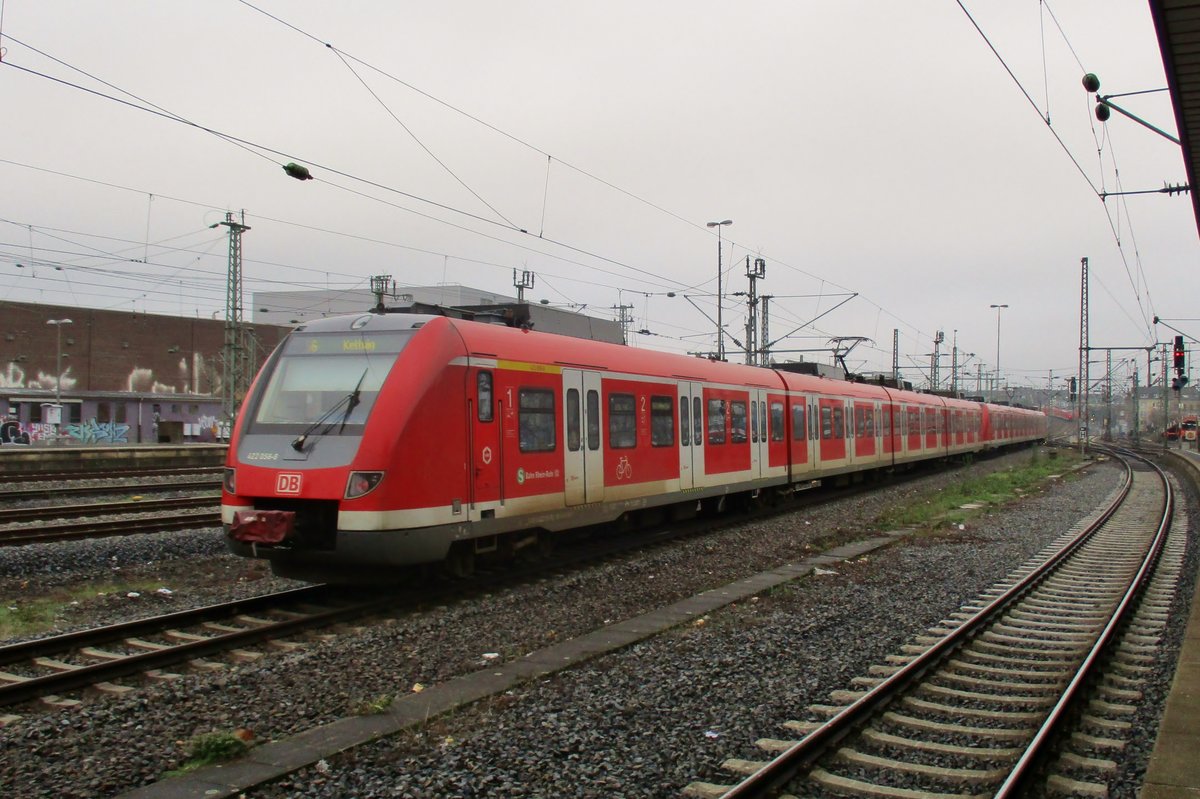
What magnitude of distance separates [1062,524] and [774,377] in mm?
6176

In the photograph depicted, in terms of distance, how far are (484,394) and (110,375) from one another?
→ 168ft

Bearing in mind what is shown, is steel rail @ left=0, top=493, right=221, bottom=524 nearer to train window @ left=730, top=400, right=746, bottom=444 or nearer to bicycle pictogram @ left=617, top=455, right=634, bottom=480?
bicycle pictogram @ left=617, top=455, right=634, bottom=480

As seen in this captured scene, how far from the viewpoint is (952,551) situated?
542 inches

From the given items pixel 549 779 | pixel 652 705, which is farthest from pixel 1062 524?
pixel 549 779

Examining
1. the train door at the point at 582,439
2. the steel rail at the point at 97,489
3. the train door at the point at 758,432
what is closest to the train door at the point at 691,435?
the train door at the point at 758,432

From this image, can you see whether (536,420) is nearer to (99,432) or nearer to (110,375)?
(99,432)

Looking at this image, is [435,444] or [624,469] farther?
[624,469]

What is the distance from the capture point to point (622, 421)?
1334cm

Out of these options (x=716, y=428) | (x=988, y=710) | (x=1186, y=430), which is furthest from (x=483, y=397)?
(x=1186, y=430)

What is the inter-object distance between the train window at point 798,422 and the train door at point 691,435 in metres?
5.35

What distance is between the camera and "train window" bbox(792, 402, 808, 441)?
→ 68.1ft

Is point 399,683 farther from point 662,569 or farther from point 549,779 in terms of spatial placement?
point 662,569

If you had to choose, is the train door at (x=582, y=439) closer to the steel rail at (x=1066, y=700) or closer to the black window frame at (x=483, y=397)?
the black window frame at (x=483, y=397)

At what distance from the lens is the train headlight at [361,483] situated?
8.83 m
